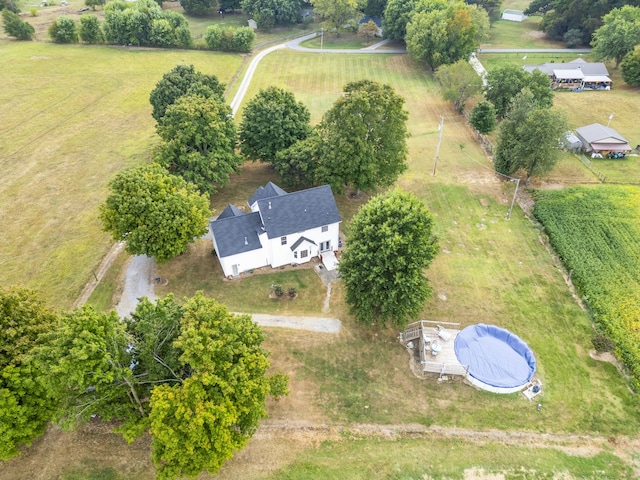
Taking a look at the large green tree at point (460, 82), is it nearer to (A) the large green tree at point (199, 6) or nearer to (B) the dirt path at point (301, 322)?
(B) the dirt path at point (301, 322)

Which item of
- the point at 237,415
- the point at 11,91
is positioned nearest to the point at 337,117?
the point at 237,415

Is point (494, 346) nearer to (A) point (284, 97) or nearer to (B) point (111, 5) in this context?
(A) point (284, 97)

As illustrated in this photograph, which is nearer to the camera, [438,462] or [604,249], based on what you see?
[438,462]

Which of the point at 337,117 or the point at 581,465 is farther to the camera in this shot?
the point at 337,117

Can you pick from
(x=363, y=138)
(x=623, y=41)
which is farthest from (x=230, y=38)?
(x=623, y=41)

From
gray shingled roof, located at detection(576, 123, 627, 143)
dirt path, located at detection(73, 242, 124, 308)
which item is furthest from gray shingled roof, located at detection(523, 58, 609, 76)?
dirt path, located at detection(73, 242, 124, 308)

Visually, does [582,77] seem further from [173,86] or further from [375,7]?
[173,86]
